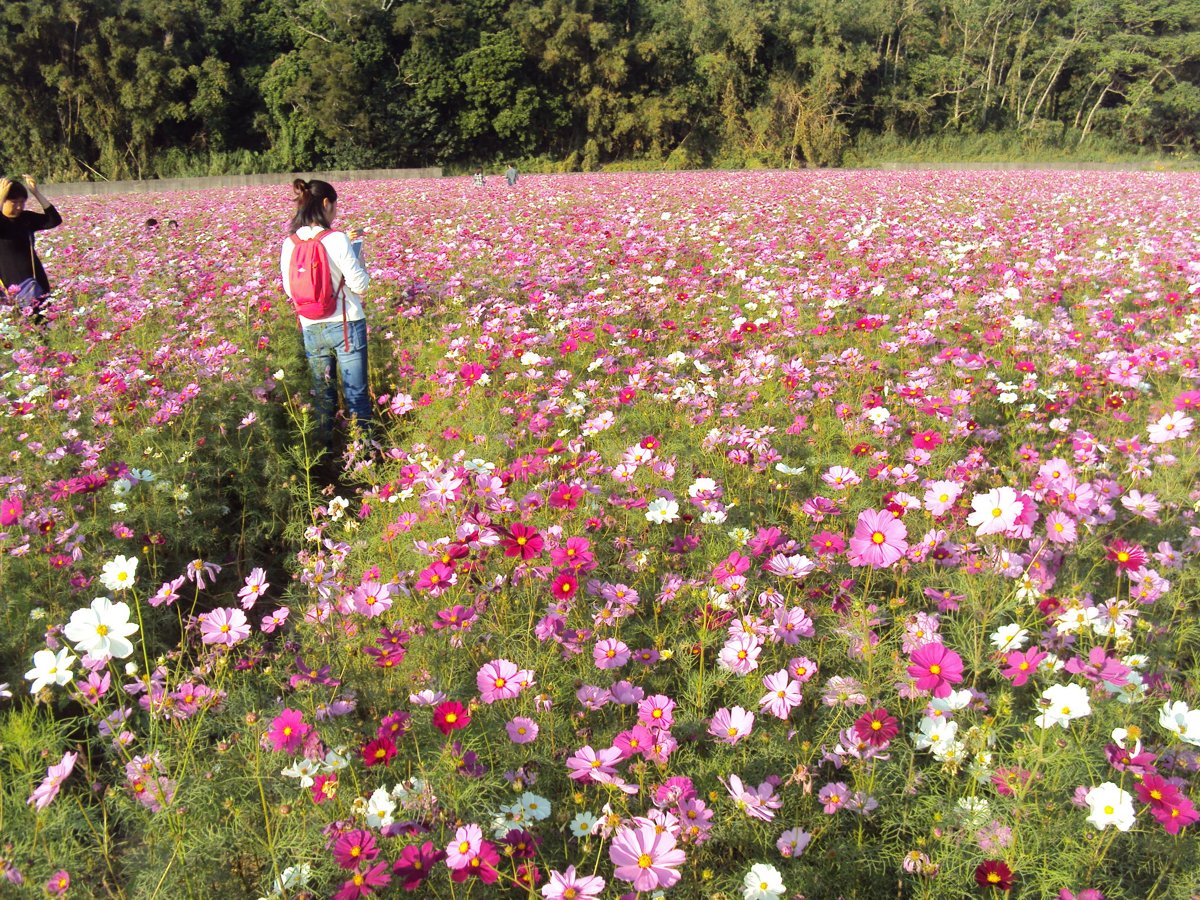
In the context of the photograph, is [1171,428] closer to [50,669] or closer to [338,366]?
[50,669]

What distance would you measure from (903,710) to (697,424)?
1.79 metres

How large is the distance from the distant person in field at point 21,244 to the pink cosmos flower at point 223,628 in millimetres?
4121

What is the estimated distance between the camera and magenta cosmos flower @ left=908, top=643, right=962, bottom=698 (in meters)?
1.34

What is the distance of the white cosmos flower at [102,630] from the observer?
131cm

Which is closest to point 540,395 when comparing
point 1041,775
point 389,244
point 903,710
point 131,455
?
point 131,455

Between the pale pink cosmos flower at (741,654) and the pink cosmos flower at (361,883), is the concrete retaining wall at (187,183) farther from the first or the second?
the pink cosmos flower at (361,883)

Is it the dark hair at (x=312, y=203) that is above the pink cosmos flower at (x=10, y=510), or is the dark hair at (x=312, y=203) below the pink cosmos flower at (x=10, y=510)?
above

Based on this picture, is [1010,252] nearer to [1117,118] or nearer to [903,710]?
[903,710]

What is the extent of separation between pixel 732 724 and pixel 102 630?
49.8 inches

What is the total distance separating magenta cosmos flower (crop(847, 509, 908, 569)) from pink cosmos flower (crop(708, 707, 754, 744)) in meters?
0.42

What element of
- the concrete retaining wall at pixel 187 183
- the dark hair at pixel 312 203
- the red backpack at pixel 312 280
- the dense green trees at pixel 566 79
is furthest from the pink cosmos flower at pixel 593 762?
the dense green trees at pixel 566 79

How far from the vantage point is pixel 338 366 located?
3984mm

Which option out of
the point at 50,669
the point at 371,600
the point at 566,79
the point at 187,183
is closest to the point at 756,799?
the point at 371,600

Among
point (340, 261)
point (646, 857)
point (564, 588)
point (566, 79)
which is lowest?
point (646, 857)
